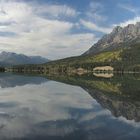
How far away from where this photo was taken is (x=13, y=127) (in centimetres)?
4353

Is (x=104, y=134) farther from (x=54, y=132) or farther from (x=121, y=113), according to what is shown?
(x=121, y=113)

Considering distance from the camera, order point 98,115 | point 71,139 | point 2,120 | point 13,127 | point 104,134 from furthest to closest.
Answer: point 98,115 → point 2,120 → point 13,127 → point 104,134 → point 71,139

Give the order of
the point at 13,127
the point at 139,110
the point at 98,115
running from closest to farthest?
1. the point at 13,127
2. the point at 98,115
3. the point at 139,110

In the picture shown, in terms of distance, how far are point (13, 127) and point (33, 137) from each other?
6.66 m

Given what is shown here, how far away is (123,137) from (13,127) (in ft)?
47.4

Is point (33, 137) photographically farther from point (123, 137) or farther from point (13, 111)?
point (13, 111)

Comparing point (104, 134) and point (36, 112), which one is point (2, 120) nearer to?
point (36, 112)

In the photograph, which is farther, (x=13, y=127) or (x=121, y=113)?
(x=121, y=113)

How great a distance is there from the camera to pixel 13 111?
59125 millimetres

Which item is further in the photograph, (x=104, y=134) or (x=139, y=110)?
(x=139, y=110)

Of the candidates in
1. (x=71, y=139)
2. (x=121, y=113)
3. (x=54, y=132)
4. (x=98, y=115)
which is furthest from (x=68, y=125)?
(x=121, y=113)

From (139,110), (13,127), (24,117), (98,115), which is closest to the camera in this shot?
(13,127)

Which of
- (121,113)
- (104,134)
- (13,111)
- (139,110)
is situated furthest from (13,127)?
(139,110)

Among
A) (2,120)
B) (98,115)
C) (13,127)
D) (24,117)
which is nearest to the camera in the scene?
(13,127)
